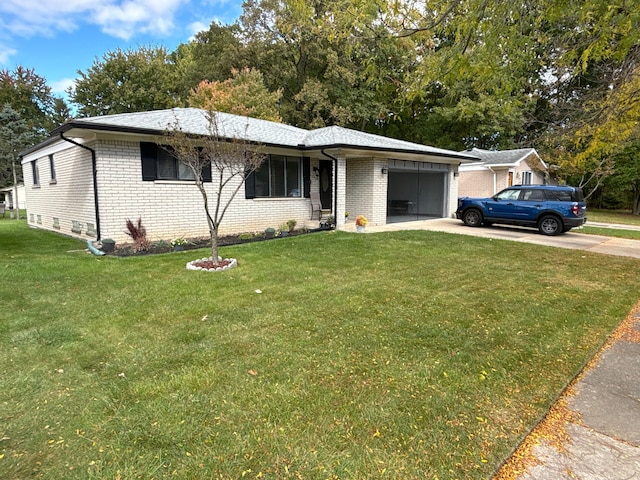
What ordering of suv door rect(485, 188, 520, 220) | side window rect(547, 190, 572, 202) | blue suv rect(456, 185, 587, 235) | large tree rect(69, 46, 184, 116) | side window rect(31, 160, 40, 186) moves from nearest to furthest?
blue suv rect(456, 185, 587, 235) → side window rect(547, 190, 572, 202) → suv door rect(485, 188, 520, 220) → side window rect(31, 160, 40, 186) → large tree rect(69, 46, 184, 116)

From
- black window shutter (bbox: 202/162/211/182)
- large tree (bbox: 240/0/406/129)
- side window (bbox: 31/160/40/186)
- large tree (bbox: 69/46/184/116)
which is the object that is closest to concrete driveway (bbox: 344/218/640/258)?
black window shutter (bbox: 202/162/211/182)

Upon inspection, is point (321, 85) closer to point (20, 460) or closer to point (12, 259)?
point (12, 259)

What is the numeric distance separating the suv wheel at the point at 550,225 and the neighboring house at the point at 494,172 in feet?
29.9

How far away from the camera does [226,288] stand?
5414 millimetres

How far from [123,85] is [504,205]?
29.6 metres

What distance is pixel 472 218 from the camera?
13891 mm

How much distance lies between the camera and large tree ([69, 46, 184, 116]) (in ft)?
95.5

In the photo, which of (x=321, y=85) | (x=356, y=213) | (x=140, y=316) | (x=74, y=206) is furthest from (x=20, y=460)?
(x=321, y=85)

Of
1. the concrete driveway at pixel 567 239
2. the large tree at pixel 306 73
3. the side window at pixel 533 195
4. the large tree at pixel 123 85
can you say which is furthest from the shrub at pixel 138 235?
the large tree at pixel 123 85

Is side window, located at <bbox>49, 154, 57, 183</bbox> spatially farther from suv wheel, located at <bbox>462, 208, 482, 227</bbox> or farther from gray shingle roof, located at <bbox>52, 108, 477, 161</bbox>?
suv wheel, located at <bbox>462, 208, 482, 227</bbox>

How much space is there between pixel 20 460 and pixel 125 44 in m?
36.0

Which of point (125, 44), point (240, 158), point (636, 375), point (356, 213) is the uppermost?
point (125, 44)

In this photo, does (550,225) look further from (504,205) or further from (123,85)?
(123,85)

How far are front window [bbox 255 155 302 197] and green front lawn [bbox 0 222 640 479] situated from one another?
5511mm
